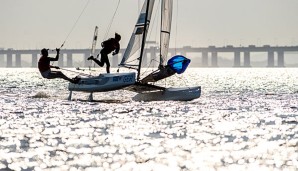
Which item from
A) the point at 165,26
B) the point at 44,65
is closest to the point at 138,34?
the point at 165,26

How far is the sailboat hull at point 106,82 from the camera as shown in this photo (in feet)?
99.2

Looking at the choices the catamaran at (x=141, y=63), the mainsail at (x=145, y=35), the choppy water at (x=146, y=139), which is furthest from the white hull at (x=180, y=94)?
the choppy water at (x=146, y=139)

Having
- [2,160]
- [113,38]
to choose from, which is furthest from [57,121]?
[2,160]

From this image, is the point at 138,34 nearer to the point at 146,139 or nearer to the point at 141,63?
the point at 141,63

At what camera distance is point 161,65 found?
104 feet

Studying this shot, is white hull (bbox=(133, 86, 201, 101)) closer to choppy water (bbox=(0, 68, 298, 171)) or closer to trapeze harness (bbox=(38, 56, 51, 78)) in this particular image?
choppy water (bbox=(0, 68, 298, 171))

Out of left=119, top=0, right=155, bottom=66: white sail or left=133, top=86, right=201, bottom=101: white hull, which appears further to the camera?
left=133, top=86, right=201, bottom=101: white hull

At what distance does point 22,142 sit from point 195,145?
5.18 m

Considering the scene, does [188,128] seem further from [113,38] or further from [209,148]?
[113,38]

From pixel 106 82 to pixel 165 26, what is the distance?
4.66m

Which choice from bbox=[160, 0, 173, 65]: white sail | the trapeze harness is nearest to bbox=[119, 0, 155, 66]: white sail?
bbox=[160, 0, 173, 65]: white sail

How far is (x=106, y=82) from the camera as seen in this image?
30.9 m

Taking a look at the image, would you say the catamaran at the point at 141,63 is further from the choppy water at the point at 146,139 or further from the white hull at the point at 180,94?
the choppy water at the point at 146,139

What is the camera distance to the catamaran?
103 feet
